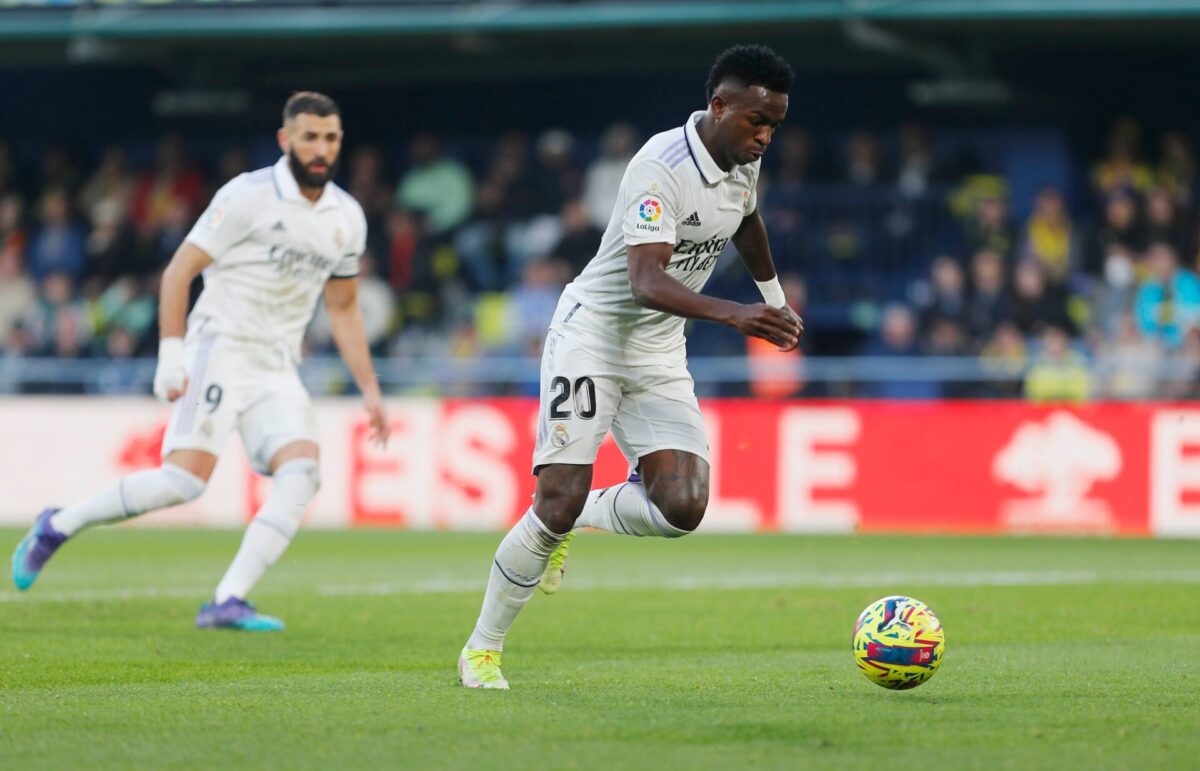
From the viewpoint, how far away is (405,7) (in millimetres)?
21562

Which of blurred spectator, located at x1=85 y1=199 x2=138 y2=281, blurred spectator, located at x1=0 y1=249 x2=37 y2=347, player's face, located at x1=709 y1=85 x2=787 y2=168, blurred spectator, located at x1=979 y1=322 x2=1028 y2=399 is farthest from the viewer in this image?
blurred spectator, located at x1=85 y1=199 x2=138 y2=281

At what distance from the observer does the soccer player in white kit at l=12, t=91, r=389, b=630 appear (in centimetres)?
921

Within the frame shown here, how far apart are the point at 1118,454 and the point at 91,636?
34.9 ft

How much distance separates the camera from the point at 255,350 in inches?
372

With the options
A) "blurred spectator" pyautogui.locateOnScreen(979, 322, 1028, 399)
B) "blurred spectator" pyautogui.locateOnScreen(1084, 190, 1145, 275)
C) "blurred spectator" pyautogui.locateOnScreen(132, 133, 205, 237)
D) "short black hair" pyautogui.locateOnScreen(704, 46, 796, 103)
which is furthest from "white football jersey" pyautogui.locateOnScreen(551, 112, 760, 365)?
"blurred spectator" pyautogui.locateOnScreen(132, 133, 205, 237)

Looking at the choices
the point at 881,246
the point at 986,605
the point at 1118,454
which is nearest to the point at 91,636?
the point at 986,605

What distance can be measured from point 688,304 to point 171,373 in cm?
345

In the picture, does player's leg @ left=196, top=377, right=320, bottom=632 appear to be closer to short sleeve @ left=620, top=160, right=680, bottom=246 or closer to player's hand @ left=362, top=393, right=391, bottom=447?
player's hand @ left=362, top=393, right=391, bottom=447

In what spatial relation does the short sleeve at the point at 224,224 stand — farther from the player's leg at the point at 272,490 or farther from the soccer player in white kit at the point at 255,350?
the player's leg at the point at 272,490

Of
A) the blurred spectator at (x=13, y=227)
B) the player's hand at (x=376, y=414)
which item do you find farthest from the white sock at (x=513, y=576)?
the blurred spectator at (x=13, y=227)

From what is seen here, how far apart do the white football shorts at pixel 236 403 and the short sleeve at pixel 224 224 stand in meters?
0.47

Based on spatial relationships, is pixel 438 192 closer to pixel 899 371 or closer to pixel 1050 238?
pixel 899 371

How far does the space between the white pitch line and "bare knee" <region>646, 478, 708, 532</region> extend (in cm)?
456

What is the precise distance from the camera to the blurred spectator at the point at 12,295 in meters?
22.1
